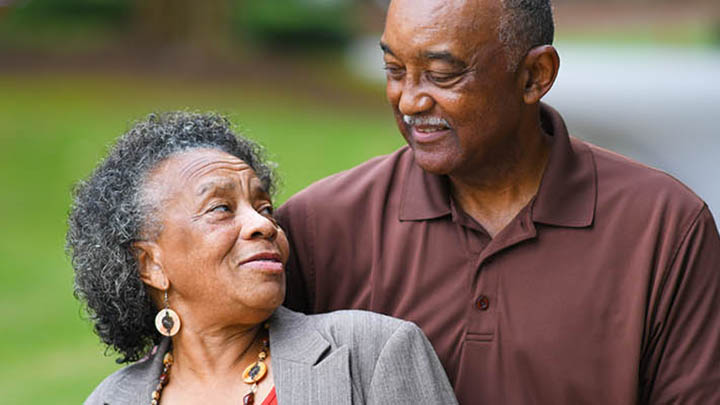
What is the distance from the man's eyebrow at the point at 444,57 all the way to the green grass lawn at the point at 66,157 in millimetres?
658

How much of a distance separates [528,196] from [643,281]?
440 millimetres

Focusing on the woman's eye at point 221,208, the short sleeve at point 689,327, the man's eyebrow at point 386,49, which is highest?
the man's eyebrow at point 386,49

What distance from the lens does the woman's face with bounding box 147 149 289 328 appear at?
300 centimetres

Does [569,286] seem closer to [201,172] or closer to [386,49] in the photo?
[386,49]

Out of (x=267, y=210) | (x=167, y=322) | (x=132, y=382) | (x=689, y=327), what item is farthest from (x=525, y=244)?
(x=132, y=382)

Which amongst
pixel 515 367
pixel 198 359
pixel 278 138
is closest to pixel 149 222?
pixel 198 359

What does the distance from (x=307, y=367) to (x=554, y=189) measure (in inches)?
34.3

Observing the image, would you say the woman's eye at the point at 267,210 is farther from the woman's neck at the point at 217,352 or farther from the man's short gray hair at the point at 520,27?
the man's short gray hair at the point at 520,27

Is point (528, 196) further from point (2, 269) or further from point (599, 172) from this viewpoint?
point (2, 269)

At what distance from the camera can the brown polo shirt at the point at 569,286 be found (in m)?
3.07

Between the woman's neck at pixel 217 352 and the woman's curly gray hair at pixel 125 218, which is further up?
the woman's curly gray hair at pixel 125 218

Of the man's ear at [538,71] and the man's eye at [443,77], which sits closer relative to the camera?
the man's eye at [443,77]

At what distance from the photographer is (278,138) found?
1337cm

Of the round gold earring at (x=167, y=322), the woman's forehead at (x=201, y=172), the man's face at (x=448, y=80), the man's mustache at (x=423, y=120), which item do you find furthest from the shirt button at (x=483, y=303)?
the round gold earring at (x=167, y=322)
